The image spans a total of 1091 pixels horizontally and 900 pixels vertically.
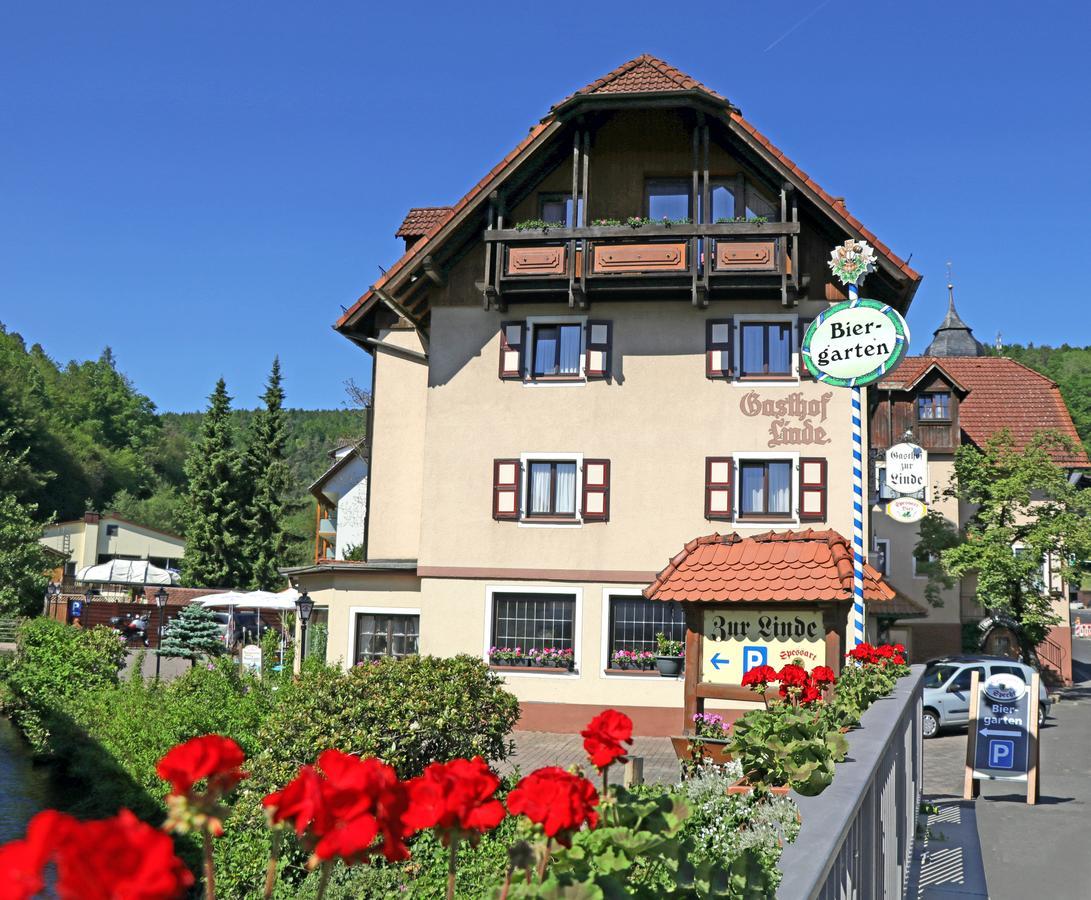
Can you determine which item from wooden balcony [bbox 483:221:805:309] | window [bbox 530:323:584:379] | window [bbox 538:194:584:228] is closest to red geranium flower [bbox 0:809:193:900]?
wooden balcony [bbox 483:221:805:309]

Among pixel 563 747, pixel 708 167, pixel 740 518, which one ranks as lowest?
pixel 563 747

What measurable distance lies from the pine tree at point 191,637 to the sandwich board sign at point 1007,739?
25558 mm

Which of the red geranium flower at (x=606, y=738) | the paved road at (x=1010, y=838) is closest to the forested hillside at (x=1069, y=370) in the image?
the paved road at (x=1010, y=838)

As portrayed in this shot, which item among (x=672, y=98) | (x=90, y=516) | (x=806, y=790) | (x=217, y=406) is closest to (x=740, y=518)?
(x=672, y=98)

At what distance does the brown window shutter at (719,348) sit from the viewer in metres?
21.7

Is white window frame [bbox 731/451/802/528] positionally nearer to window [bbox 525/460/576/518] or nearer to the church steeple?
window [bbox 525/460/576/518]

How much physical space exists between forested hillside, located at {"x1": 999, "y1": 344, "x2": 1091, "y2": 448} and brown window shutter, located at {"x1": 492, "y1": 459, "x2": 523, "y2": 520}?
44783 millimetres

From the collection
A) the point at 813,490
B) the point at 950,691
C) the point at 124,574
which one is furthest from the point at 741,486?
the point at 124,574

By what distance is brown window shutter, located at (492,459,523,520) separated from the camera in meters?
22.3

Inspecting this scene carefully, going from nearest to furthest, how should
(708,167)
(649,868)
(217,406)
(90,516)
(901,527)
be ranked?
(649,868) → (708,167) → (901,527) → (217,406) → (90,516)

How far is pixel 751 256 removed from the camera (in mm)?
20625

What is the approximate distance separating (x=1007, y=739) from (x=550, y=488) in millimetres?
11327

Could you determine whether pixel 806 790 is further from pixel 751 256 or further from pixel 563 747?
pixel 751 256

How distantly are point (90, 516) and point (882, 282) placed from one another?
3011 inches
